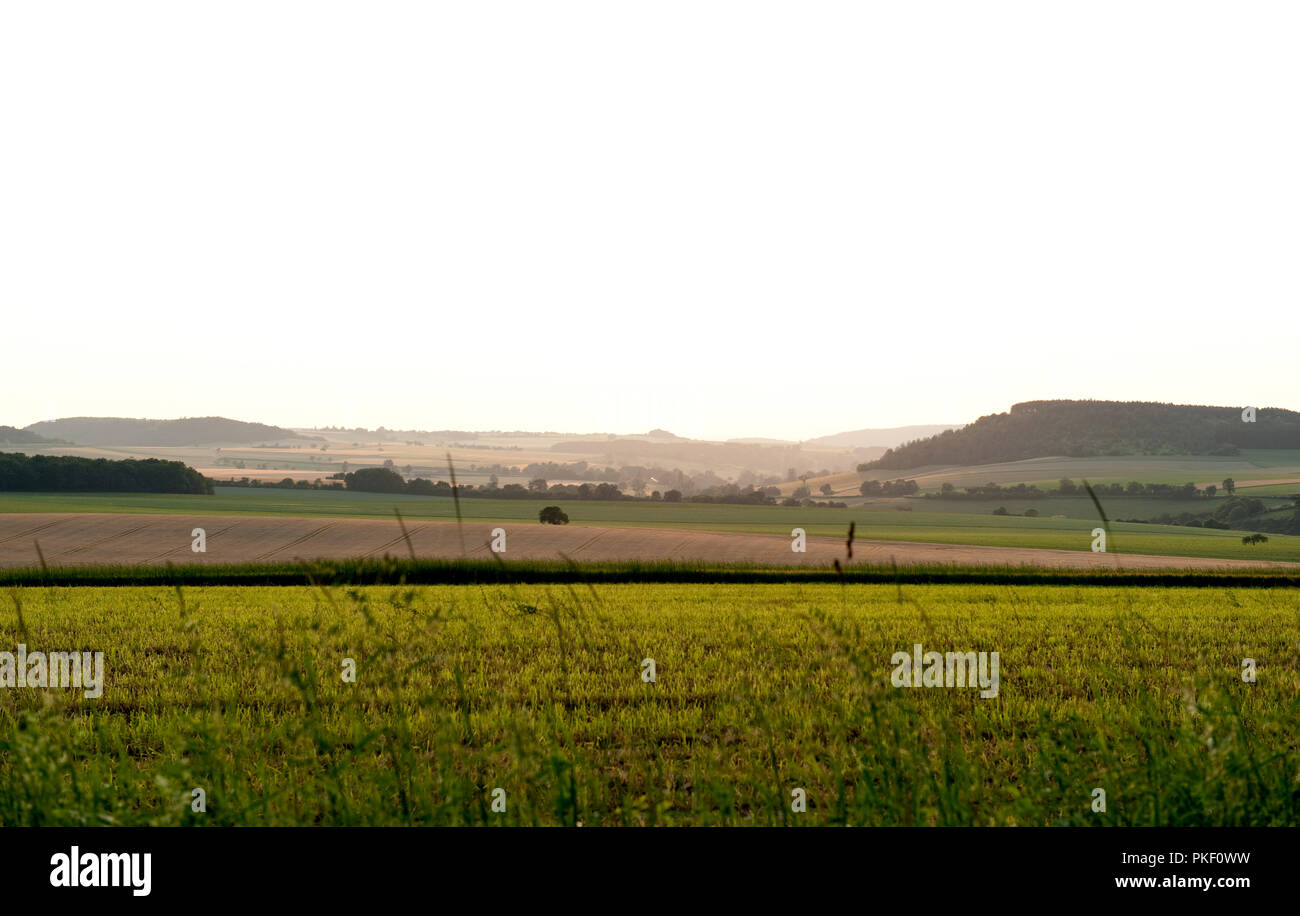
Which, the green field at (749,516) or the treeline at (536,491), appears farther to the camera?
the treeline at (536,491)

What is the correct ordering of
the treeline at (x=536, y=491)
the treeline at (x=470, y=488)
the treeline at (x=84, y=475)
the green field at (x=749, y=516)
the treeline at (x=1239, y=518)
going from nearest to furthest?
the green field at (x=749, y=516) → the treeline at (x=84, y=475) → the treeline at (x=1239, y=518) → the treeline at (x=470, y=488) → the treeline at (x=536, y=491)

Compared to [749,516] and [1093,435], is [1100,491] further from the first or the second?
[749,516]

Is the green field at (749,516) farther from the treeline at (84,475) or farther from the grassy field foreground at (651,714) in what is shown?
the grassy field foreground at (651,714)

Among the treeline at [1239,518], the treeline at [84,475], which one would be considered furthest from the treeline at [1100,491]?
the treeline at [84,475]

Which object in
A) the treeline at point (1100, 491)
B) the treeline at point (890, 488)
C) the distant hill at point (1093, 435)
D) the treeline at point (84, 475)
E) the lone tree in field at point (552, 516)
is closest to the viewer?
the lone tree in field at point (552, 516)

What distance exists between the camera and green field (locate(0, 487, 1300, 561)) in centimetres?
6644

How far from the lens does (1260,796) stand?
4.72 metres

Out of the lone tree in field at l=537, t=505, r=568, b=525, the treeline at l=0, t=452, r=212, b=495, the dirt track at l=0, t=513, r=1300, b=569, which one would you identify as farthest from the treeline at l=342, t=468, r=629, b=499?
the dirt track at l=0, t=513, r=1300, b=569

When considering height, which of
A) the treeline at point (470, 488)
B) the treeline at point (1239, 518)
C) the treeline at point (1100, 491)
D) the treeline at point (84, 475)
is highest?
the treeline at point (84, 475)

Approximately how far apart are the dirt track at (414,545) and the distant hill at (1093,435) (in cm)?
7240

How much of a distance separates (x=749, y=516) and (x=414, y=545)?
42229mm

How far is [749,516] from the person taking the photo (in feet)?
278

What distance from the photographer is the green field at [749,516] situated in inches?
2616

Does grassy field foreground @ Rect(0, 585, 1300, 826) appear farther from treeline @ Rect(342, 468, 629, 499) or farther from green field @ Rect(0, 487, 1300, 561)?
treeline @ Rect(342, 468, 629, 499)
